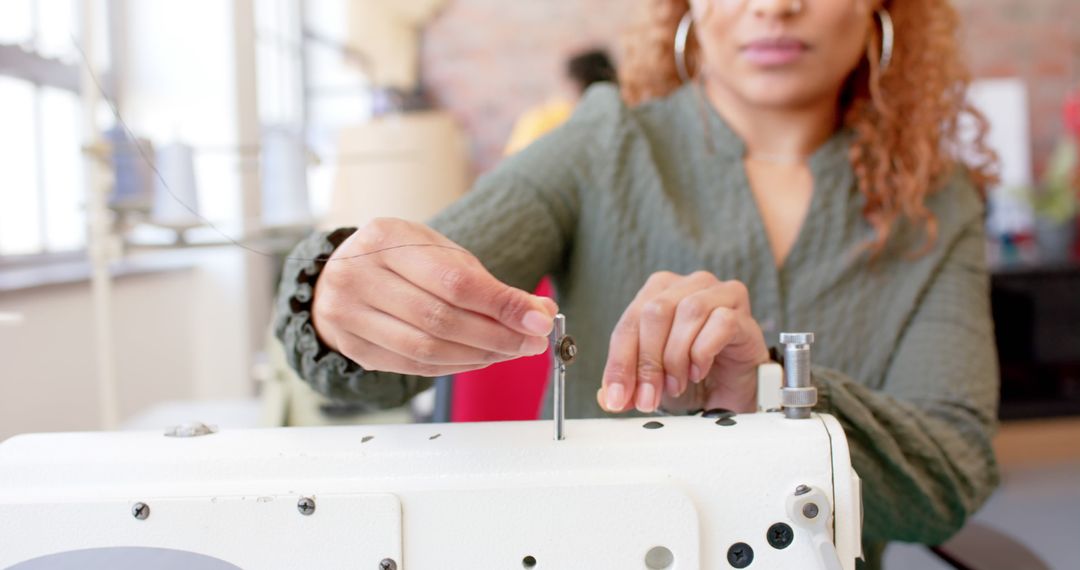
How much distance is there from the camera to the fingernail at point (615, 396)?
1.58 ft

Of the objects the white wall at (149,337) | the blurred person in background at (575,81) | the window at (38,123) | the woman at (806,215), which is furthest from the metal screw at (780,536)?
the blurred person in background at (575,81)

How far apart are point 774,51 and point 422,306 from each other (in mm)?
382

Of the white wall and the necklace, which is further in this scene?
the white wall

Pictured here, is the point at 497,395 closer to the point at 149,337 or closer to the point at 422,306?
the point at 422,306

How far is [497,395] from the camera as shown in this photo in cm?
92

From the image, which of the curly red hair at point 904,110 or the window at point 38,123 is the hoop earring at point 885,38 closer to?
the curly red hair at point 904,110

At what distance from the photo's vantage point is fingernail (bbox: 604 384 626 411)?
48 centimetres

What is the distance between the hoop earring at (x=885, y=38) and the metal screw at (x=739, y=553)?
0.47 meters

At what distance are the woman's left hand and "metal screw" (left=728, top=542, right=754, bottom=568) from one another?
8 centimetres

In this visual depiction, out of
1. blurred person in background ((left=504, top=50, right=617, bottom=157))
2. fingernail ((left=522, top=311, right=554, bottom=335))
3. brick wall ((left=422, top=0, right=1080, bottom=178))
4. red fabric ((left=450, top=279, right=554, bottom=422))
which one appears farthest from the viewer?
brick wall ((left=422, top=0, right=1080, bottom=178))

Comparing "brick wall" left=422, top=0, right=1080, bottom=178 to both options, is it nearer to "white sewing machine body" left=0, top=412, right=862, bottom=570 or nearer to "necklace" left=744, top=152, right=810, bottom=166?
"necklace" left=744, top=152, right=810, bottom=166

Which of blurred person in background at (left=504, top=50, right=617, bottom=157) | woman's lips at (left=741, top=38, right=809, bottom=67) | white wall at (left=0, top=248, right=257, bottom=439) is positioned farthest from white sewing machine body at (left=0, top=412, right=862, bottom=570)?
blurred person in background at (left=504, top=50, right=617, bottom=157)

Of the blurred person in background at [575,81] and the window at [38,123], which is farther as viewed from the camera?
the blurred person in background at [575,81]

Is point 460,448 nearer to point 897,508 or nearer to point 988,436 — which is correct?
point 897,508
